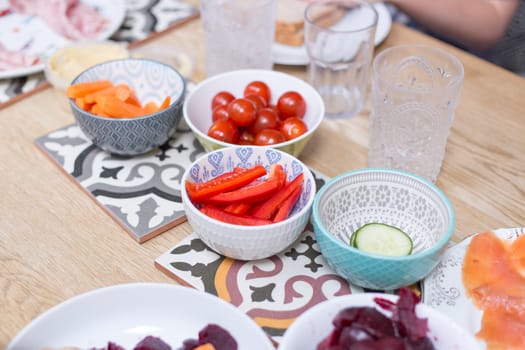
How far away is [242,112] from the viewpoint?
1139mm

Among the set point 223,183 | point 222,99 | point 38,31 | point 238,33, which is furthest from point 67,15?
point 223,183

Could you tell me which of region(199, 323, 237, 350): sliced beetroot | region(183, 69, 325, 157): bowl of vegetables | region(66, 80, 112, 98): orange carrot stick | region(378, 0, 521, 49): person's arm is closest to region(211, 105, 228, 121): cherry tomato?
region(183, 69, 325, 157): bowl of vegetables

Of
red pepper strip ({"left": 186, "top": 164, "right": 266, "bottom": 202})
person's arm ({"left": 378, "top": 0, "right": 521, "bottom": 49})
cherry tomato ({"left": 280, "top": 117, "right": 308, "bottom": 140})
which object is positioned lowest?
person's arm ({"left": 378, "top": 0, "right": 521, "bottom": 49})

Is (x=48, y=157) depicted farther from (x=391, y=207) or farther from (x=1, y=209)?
(x=391, y=207)

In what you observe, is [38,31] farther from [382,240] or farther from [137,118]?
[382,240]

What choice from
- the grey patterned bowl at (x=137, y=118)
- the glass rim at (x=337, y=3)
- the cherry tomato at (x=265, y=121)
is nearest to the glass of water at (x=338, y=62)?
the glass rim at (x=337, y=3)

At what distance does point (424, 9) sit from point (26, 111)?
120 cm

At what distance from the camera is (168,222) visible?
104 centimetres

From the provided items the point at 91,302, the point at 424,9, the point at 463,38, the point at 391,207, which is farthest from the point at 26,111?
the point at 463,38

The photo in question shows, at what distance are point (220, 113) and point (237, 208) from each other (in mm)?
278

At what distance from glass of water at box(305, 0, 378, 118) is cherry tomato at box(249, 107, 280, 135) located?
210 mm

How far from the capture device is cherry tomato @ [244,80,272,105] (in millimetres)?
1253

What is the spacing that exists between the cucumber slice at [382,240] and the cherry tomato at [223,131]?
0.32 metres

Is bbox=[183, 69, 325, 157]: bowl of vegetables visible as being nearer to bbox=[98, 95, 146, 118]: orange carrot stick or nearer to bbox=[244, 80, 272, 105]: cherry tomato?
bbox=[244, 80, 272, 105]: cherry tomato
